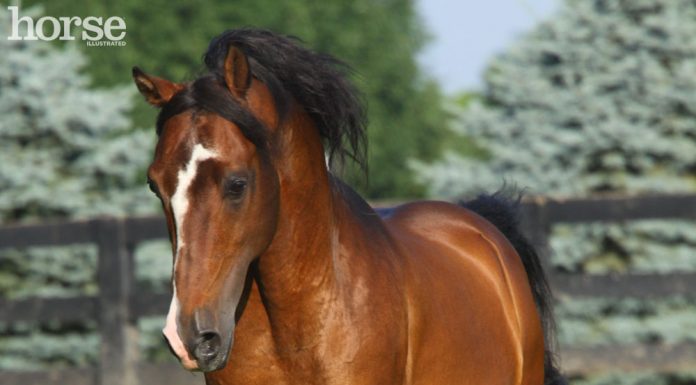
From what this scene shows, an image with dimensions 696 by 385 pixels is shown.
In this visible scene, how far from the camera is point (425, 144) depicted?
1216 inches

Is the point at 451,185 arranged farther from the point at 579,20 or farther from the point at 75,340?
the point at 75,340

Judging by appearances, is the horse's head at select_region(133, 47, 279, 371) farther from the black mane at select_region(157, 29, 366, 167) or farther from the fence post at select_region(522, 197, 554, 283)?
the fence post at select_region(522, 197, 554, 283)

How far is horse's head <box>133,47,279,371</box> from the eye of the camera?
3305 millimetres

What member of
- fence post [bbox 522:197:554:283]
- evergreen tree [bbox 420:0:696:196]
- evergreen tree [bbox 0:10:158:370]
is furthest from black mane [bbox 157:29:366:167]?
evergreen tree [bbox 420:0:696:196]

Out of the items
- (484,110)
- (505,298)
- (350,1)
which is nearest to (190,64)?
(350,1)

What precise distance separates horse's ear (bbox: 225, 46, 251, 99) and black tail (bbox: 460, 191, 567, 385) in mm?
2259

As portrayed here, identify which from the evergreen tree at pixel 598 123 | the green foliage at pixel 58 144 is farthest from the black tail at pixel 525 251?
the green foliage at pixel 58 144

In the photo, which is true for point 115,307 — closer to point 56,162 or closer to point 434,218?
point 56,162

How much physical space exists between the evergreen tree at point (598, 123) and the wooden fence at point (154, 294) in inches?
53.2

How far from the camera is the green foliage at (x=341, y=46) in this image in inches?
971

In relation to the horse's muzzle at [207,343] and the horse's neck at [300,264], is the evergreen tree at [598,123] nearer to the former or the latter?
the horse's neck at [300,264]

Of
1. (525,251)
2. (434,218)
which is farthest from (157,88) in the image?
(525,251)

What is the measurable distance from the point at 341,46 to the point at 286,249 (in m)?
25.5

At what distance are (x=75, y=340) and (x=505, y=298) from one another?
530 centimetres
